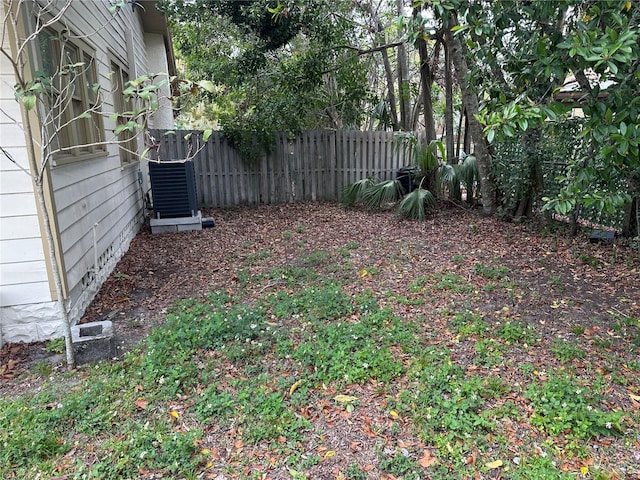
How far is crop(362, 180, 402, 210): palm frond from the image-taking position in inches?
319

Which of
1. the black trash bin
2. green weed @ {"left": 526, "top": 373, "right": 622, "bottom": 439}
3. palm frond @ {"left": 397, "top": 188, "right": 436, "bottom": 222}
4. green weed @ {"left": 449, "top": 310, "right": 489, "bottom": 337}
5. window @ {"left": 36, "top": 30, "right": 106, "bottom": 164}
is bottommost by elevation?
green weed @ {"left": 526, "top": 373, "right": 622, "bottom": 439}

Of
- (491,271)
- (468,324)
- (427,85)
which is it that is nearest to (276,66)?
(427,85)

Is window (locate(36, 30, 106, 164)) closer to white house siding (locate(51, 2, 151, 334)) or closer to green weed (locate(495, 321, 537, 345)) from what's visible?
white house siding (locate(51, 2, 151, 334))

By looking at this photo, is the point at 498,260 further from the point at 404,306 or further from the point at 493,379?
the point at 493,379

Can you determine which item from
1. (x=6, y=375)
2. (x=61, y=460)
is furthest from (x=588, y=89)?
(x=6, y=375)

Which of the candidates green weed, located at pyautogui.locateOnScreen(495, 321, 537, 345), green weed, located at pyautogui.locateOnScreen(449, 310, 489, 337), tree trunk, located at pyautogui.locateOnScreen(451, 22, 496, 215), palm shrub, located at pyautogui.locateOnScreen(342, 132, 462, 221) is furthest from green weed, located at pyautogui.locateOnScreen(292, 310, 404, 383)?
tree trunk, located at pyautogui.locateOnScreen(451, 22, 496, 215)

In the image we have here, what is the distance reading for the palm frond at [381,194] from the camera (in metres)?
8.09

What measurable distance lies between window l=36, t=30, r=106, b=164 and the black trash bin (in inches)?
213

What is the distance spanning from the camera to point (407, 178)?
893 centimetres

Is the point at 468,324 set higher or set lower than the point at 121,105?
lower

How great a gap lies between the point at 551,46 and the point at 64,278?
13.4 feet

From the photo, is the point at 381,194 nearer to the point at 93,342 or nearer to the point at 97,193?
the point at 97,193

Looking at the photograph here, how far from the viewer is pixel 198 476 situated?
2205 mm

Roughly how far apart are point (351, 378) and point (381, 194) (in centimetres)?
559
